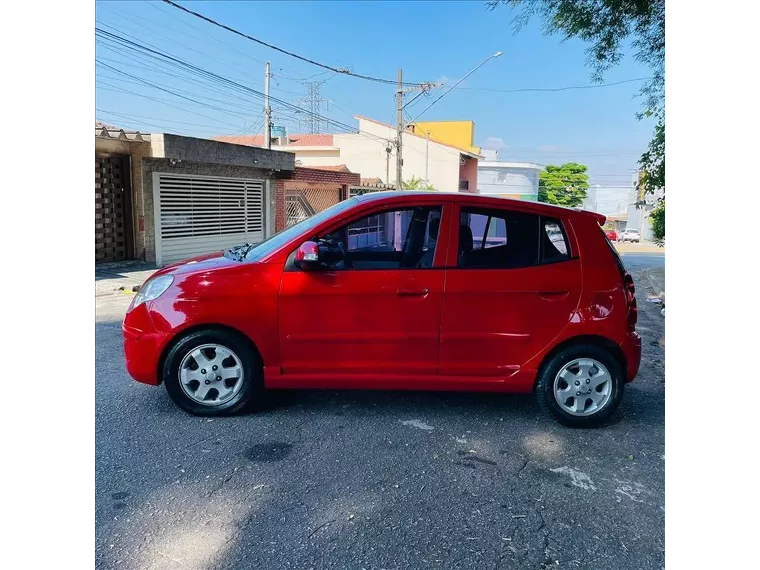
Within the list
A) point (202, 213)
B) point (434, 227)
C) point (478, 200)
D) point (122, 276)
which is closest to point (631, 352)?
point (478, 200)

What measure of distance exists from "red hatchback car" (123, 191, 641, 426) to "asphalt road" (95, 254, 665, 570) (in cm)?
31

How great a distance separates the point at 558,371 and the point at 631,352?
55 centimetres

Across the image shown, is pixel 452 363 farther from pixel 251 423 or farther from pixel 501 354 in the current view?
pixel 251 423

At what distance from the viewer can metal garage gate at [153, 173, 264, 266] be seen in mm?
12656

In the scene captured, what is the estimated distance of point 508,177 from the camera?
148 feet

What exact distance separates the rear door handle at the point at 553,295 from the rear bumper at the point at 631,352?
1.81ft

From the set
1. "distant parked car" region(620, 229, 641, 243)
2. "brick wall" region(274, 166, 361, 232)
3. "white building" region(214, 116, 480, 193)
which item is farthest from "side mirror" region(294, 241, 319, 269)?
"distant parked car" region(620, 229, 641, 243)

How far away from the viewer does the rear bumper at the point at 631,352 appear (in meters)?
3.69

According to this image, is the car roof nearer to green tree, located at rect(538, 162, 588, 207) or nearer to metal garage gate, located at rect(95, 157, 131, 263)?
metal garage gate, located at rect(95, 157, 131, 263)

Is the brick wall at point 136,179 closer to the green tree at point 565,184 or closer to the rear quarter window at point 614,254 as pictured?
the rear quarter window at point 614,254

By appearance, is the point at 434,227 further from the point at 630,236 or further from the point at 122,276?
the point at 630,236
